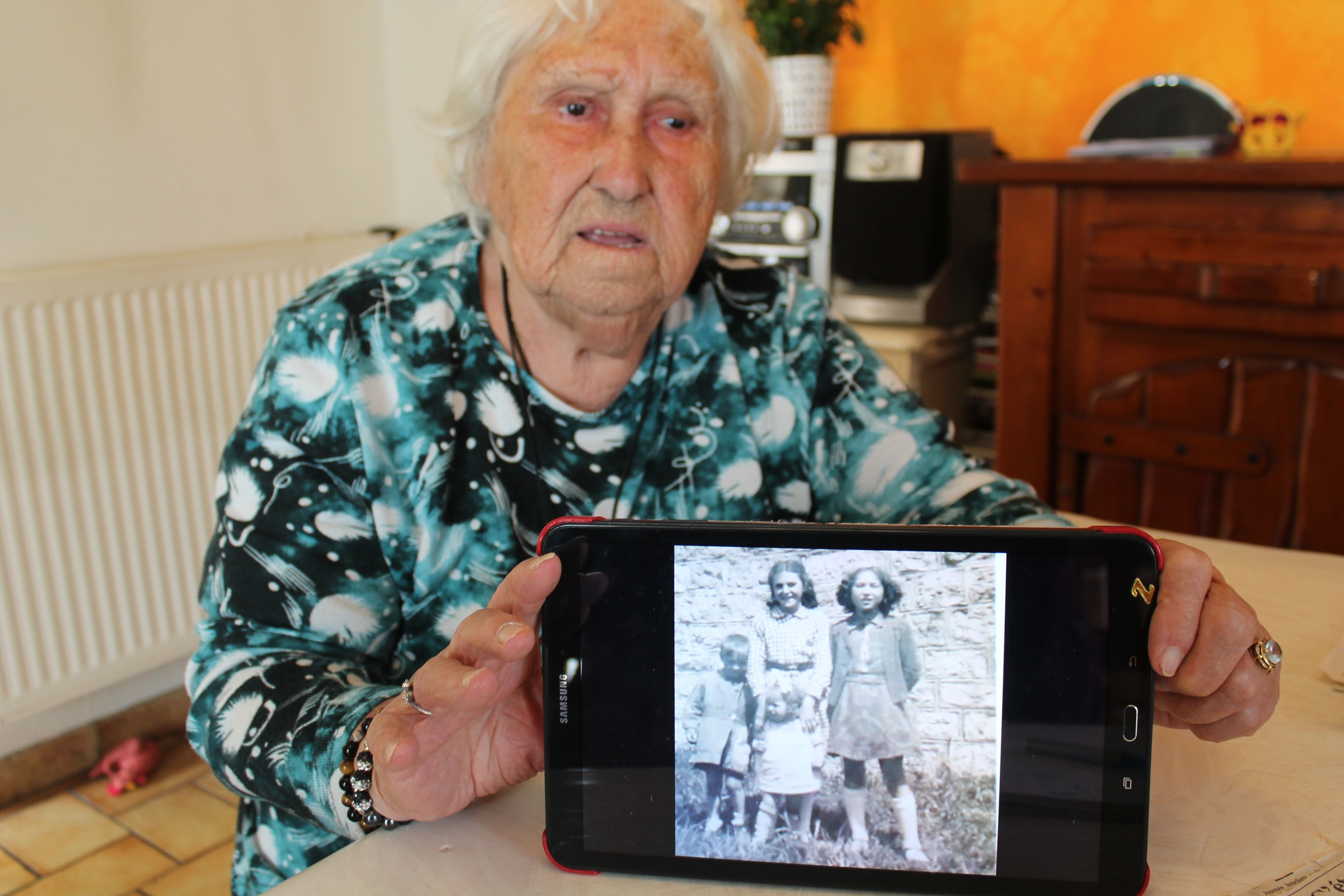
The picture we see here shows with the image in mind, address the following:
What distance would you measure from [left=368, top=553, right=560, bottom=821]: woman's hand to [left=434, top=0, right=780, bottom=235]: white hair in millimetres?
550

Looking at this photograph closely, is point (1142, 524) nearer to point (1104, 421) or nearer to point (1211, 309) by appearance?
point (1104, 421)

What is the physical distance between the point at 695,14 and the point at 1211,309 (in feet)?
3.66

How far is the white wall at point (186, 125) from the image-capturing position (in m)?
1.70

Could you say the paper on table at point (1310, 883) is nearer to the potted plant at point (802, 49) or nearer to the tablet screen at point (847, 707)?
the tablet screen at point (847, 707)

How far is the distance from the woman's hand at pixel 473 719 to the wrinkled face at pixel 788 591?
0.11 m

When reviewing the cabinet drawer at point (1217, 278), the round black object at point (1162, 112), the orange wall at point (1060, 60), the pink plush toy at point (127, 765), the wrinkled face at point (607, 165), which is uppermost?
the orange wall at point (1060, 60)

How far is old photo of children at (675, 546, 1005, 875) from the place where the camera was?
1.73 ft

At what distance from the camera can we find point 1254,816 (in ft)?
1.97

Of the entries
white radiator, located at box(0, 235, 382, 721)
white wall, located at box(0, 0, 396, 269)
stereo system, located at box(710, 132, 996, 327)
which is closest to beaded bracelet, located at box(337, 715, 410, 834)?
white radiator, located at box(0, 235, 382, 721)

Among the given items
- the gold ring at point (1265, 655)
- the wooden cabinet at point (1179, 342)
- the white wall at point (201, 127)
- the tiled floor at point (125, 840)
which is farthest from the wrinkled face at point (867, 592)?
the white wall at point (201, 127)

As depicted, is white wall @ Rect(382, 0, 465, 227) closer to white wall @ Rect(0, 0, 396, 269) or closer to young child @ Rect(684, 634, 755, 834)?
white wall @ Rect(0, 0, 396, 269)

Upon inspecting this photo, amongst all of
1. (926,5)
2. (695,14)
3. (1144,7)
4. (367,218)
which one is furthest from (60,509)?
(1144,7)

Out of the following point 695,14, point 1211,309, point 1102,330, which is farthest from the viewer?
point 1102,330

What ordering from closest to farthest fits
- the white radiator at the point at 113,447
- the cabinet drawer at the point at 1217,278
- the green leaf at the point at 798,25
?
the cabinet drawer at the point at 1217,278, the white radiator at the point at 113,447, the green leaf at the point at 798,25
